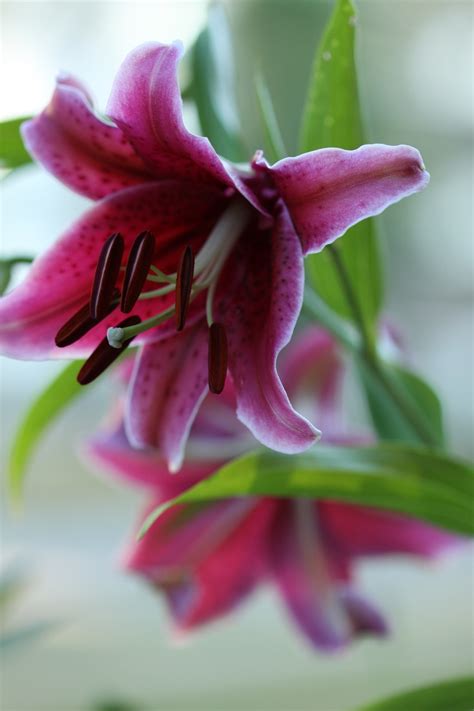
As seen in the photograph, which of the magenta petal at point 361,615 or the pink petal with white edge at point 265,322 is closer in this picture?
the pink petal with white edge at point 265,322

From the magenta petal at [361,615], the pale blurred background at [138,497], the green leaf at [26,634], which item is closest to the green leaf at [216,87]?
the pale blurred background at [138,497]

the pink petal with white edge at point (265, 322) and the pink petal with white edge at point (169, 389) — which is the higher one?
the pink petal with white edge at point (265, 322)

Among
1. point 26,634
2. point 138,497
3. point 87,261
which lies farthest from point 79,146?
point 138,497

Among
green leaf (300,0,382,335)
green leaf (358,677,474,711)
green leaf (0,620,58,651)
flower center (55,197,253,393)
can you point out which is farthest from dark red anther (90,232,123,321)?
green leaf (0,620,58,651)

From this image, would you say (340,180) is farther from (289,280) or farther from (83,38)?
(83,38)

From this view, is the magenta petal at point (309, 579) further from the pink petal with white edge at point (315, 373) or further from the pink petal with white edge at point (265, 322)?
the pink petal with white edge at point (265, 322)

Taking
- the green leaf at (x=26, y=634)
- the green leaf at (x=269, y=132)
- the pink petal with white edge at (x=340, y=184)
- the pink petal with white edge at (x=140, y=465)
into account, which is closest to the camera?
the pink petal with white edge at (x=340, y=184)

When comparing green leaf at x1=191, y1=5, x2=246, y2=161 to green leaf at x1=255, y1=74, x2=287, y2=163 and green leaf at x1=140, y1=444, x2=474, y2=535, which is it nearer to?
green leaf at x1=255, y1=74, x2=287, y2=163
